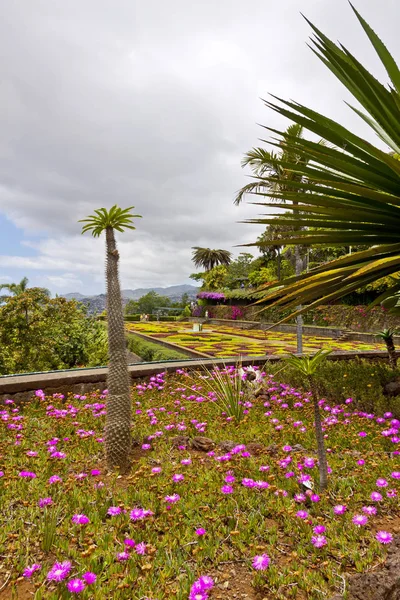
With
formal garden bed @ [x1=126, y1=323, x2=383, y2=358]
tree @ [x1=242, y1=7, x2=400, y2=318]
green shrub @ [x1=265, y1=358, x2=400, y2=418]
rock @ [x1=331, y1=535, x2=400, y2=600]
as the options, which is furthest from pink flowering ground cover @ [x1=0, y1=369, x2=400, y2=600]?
formal garden bed @ [x1=126, y1=323, x2=383, y2=358]

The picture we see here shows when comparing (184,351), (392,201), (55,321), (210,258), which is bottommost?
(184,351)

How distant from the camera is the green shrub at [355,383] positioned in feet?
13.4

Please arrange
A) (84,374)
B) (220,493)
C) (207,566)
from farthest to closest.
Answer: (84,374), (220,493), (207,566)

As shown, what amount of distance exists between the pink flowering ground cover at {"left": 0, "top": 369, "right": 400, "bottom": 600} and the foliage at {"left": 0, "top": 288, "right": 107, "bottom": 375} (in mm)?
4835

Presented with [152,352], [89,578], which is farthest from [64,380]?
[152,352]

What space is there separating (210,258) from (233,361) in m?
47.5

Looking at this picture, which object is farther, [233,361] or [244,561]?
[233,361]

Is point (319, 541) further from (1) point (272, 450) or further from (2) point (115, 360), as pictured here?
A: (2) point (115, 360)

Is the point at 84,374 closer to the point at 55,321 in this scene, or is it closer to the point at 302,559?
the point at 302,559

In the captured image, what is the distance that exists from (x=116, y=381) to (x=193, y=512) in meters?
1.07

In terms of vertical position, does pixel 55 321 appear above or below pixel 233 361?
above

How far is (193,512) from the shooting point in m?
2.13

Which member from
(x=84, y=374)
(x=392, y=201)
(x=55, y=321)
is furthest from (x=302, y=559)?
(x=55, y=321)

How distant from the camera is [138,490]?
2.37 meters
